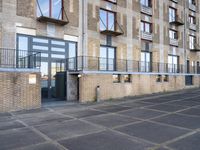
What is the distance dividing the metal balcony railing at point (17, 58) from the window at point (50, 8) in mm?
2964

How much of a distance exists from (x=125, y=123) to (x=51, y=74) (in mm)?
8023

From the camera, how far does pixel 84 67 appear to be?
15539mm

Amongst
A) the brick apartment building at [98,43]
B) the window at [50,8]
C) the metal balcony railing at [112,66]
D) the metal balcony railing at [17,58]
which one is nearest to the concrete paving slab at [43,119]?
the metal balcony railing at [17,58]

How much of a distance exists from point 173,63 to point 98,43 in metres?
12.1

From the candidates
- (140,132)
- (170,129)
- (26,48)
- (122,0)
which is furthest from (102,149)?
(122,0)

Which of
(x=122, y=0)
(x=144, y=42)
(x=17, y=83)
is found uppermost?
(x=122, y=0)

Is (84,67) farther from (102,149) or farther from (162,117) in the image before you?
(102,149)

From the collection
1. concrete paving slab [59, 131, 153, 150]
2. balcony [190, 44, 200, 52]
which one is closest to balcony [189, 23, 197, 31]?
balcony [190, 44, 200, 52]

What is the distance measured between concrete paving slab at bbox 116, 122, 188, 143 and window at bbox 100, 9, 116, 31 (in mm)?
11167

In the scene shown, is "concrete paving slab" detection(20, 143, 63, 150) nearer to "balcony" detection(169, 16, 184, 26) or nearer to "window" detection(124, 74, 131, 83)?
"window" detection(124, 74, 131, 83)

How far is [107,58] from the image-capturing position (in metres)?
17.4

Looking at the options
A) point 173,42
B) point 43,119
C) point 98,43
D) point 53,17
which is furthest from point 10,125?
point 173,42

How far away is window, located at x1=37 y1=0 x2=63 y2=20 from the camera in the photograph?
45.3ft

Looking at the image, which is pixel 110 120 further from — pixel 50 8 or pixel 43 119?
pixel 50 8
